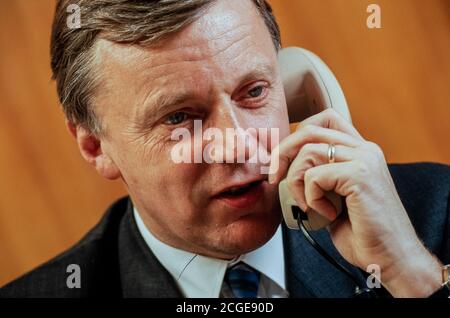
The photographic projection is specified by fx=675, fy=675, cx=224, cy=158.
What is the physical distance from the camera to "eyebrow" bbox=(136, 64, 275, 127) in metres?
1.03

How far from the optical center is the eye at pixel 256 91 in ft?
3.47

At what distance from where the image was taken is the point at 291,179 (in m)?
0.97

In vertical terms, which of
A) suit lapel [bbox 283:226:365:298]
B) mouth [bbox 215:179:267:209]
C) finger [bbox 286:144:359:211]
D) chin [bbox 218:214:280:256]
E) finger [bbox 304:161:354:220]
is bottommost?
suit lapel [bbox 283:226:365:298]

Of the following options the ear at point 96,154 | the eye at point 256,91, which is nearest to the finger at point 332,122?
the eye at point 256,91

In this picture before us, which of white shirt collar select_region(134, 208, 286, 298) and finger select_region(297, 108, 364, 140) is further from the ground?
finger select_region(297, 108, 364, 140)

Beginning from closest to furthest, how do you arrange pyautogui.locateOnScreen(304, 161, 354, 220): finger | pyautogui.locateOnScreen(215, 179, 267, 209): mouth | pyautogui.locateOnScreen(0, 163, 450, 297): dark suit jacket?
pyautogui.locateOnScreen(304, 161, 354, 220): finger
pyautogui.locateOnScreen(215, 179, 267, 209): mouth
pyautogui.locateOnScreen(0, 163, 450, 297): dark suit jacket

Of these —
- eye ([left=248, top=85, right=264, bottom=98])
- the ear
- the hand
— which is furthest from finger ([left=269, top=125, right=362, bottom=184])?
the ear

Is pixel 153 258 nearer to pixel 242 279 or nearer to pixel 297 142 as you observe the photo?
pixel 242 279

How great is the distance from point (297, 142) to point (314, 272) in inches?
11.6

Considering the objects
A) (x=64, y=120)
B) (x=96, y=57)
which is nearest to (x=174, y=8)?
(x=96, y=57)

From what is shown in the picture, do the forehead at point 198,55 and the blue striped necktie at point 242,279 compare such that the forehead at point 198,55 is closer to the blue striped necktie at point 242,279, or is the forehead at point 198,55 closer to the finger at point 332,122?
the finger at point 332,122

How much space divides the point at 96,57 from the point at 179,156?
214 millimetres

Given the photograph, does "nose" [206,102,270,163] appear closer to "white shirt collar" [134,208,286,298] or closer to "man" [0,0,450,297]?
"man" [0,0,450,297]

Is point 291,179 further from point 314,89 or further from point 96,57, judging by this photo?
point 96,57
